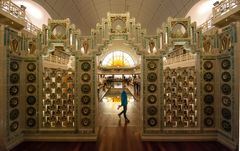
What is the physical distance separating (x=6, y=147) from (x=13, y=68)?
2.87 metres

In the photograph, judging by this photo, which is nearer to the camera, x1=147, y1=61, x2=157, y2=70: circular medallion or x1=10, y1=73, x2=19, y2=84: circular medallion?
x1=10, y1=73, x2=19, y2=84: circular medallion

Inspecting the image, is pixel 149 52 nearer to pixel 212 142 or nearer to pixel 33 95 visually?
pixel 212 142

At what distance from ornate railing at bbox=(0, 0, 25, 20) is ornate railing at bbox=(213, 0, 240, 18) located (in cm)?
986

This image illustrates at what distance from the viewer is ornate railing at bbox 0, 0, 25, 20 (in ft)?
25.8

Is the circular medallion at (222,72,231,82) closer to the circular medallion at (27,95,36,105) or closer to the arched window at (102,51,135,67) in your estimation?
the circular medallion at (27,95,36,105)

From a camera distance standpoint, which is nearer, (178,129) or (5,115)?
(5,115)

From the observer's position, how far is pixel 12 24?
9.32 metres

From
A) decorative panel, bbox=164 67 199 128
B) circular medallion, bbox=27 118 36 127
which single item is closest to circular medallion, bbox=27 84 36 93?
circular medallion, bbox=27 118 36 127

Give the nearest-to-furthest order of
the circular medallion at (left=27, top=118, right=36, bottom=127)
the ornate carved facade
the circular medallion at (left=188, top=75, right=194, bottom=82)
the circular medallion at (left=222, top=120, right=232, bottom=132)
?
the circular medallion at (left=222, top=120, right=232, bottom=132)
the ornate carved facade
the circular medallion at (left=27, top=118, right=36, bottom=127)
the circular medallion at (left=188, top=75, right=194, bottom=82)

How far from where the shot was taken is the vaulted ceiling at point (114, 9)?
16.0m

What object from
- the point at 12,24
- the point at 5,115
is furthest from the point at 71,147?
the point at 12,24

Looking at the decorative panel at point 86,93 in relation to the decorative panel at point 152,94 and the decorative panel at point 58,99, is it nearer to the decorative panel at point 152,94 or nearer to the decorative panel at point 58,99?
the decorative panel at point 58,99

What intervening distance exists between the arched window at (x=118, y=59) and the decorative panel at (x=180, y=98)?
27941 mm

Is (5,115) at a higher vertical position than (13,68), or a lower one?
lower
